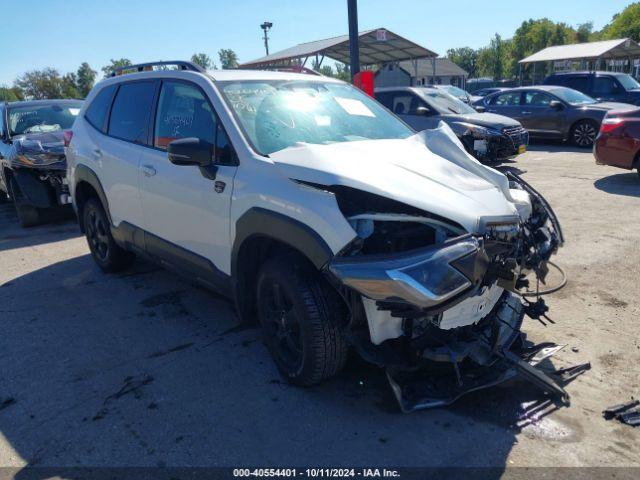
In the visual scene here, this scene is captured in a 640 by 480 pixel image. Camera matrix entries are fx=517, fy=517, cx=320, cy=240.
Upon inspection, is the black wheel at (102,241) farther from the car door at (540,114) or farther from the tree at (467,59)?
the tree at (467,59)

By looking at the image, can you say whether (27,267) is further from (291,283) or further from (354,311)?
(354,311)

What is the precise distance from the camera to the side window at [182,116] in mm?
3586

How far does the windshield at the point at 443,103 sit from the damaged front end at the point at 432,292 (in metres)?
8.45

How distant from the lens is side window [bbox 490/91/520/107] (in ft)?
46.9

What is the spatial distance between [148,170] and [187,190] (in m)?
0.63

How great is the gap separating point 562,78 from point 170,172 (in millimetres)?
15940

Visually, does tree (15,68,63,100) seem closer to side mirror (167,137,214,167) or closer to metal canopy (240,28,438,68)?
metal canopy (240,28,438,68)

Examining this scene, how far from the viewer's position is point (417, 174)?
2.95 metres

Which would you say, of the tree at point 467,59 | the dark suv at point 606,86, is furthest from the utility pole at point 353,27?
the tree at point 467,59

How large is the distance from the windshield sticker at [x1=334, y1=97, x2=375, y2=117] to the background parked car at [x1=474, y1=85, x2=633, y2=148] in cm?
1051

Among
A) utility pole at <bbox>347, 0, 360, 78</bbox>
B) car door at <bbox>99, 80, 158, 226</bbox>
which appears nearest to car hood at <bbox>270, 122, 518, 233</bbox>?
car door at <bbox>99, 80, 158, 226</bbox>

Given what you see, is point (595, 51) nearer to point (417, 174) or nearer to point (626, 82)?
point (626, 82)

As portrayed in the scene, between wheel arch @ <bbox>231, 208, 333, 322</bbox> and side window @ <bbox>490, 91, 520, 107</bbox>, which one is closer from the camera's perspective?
wheel arch @ <bbox>231, 208, 333, 322</bbox>

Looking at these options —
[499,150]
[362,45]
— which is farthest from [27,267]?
[362,45]
